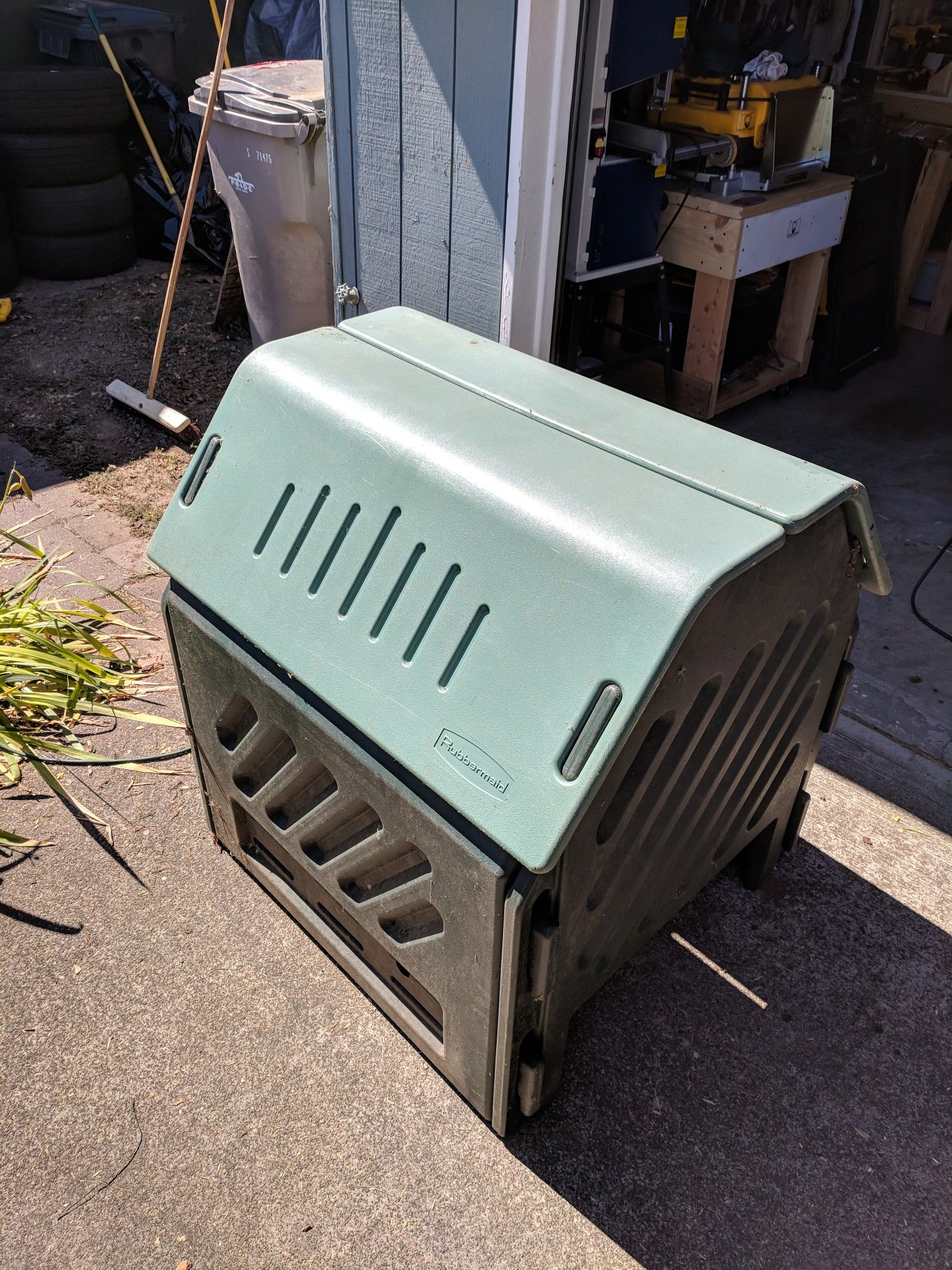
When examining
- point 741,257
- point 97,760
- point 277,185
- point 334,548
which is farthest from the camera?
point 277,185

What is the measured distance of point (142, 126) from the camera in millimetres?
6051

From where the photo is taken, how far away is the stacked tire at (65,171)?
5.49 metres

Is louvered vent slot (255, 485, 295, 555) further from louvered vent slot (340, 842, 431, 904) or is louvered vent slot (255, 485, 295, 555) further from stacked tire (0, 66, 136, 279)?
stacked tire (0, 66, 136, 279)

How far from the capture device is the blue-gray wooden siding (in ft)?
9.89

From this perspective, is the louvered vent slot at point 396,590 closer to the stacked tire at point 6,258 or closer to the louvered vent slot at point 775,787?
the louvered vent slot at point 775,787

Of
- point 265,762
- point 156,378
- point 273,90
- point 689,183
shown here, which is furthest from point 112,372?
point 265,762

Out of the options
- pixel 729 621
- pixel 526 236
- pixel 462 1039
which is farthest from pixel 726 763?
pixel 526 236

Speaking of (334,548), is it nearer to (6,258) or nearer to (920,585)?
(920,585)

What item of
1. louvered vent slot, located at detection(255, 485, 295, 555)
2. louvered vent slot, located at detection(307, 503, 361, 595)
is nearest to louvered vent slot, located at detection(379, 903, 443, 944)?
louvered vent slot, located at detection(307, 503, 361, 595)

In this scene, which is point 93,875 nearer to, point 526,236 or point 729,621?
point 729,621

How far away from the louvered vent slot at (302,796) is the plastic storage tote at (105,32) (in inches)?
248

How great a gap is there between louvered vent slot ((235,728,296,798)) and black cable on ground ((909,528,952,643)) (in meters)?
2.40

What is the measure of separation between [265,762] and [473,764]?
2.49 ft

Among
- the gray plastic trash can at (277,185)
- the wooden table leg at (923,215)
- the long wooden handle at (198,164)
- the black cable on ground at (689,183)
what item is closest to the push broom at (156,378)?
the long wooden handle at (198,164)
